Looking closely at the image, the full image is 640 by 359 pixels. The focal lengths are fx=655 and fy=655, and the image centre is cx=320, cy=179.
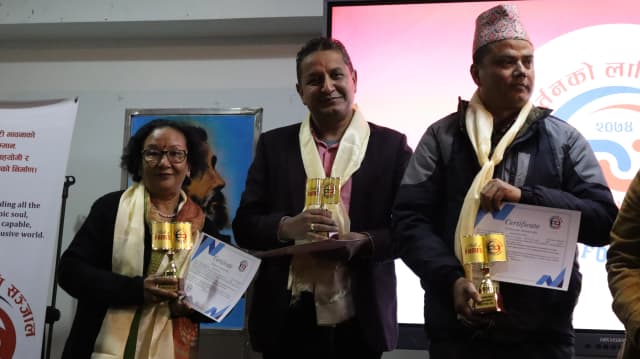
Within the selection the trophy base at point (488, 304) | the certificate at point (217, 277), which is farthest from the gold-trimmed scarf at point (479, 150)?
the certificate at point (217, 277)

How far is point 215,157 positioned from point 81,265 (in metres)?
1.40

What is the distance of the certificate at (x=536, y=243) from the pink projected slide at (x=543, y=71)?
1.35m

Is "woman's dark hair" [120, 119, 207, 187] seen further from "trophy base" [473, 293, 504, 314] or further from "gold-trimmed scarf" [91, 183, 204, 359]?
"trophy base" [473, 293, 504, 314]

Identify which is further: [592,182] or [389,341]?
[389,341]

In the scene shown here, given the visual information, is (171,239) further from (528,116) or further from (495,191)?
(528,116)

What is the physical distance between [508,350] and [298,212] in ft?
2.49

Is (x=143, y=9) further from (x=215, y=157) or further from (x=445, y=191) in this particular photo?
(x=445, y=191)

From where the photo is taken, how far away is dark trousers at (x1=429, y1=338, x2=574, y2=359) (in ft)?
5.37

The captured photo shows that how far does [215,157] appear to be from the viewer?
353 cm

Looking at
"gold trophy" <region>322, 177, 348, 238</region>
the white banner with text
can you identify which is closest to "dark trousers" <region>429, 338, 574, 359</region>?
"gold trophy" <region>322, 177, 348, 238</region>

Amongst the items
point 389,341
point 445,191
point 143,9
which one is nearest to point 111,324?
point 389,341

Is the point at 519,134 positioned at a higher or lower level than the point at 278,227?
higher

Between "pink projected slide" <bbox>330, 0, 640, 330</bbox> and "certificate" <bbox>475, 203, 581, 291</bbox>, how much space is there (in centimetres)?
135

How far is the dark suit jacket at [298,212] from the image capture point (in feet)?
6.39
